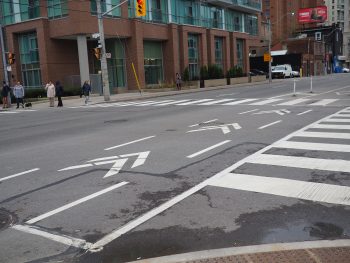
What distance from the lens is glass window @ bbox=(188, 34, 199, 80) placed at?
51875mm

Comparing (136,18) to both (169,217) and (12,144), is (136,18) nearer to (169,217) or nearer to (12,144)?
(12,144)

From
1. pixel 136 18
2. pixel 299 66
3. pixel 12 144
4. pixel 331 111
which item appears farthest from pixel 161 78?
pixel 299 66

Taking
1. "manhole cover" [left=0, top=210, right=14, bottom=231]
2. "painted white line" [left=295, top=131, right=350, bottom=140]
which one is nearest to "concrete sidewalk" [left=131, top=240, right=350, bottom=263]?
"manhole cover" [left=0, top=210, right=14, bottom=231]

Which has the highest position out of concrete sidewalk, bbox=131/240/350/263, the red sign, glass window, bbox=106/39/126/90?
the red sign

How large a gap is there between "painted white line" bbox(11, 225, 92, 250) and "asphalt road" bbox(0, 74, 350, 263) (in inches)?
0.5

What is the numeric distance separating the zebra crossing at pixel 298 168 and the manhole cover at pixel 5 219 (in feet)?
9.69

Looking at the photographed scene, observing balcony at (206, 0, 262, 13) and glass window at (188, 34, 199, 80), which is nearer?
glass window at (188, 34, 199, 80)

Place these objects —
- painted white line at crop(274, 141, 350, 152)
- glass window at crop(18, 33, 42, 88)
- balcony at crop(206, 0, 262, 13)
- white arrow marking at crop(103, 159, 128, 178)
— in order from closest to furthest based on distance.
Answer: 1. white arrow marking at crop(103, 159, 128, 178)
2. painted white line at crop(274, 141, 350, 152)
3. glass window at crop(18, 33, 42, 88)
4. balcony at crop(206, 0, 262, 13)

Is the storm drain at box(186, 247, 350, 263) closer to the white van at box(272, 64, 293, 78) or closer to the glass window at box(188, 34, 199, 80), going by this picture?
the glass window at box(188, 34, 199, 80)

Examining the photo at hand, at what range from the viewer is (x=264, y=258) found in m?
4.08

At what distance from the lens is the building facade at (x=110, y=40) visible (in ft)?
125

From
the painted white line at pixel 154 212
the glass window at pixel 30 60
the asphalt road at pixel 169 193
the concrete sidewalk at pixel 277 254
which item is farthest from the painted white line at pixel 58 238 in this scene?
the glass window at pixel 30 60

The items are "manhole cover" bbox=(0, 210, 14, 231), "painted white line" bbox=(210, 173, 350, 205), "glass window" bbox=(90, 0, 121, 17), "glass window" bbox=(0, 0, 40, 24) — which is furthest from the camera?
"glass window" bbox=(0, 0, 40, 24)

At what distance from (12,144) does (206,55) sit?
4465 centimetres
